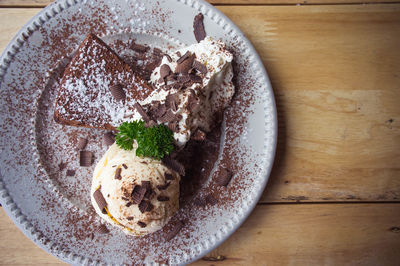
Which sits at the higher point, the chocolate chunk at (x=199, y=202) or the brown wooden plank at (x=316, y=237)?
the chocolate chunk at (x=199, y=202)

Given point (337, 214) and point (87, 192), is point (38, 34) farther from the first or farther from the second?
point (337, 214)

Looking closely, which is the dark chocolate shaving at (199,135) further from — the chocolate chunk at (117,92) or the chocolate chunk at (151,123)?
the chocolate chunk at (117,92)

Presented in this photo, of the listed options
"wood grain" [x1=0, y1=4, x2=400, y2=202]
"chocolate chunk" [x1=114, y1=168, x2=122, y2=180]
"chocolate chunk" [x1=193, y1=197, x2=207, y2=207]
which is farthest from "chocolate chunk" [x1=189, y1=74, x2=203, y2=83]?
"chocolate chunk" [x1=193, y1=197, x2=207, y2=207]

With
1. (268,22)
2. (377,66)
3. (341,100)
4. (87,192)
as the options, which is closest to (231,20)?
(268,22)

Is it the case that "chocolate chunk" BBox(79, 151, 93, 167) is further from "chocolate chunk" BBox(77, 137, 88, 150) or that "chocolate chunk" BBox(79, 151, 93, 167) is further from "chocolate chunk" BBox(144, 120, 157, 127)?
"chocolate chunk" BBox(144, 120, 157, 127)

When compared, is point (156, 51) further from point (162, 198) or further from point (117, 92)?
point (162, 198)

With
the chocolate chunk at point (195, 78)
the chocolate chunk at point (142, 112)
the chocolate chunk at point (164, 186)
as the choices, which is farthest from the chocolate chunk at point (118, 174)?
the chocolate chunk at point (195, 78)
